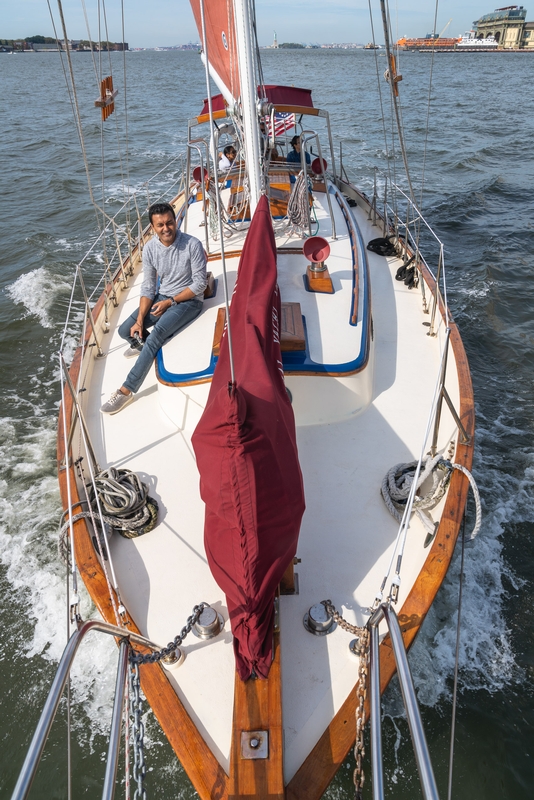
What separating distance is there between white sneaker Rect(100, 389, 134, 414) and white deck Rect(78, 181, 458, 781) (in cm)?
6

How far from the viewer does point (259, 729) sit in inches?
81.0

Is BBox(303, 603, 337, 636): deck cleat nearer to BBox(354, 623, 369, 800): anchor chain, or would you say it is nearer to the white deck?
the white deck

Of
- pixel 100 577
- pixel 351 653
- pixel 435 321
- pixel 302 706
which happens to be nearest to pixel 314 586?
pixel 351 653

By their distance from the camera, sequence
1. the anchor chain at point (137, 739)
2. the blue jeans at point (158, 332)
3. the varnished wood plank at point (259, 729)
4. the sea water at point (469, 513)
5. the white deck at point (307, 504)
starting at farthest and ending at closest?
1. the blue jeans at point (158, 332)
2. the sea water at point (469, 513)
3. the white deck at point (307, 504)
4. the varnished wood plank at point (259, 729)
5. the anchor chain at point (137, 739)

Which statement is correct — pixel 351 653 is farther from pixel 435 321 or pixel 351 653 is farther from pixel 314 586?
pixel 435 321

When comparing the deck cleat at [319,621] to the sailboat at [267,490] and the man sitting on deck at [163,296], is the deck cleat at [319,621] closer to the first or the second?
the sailboat at [267,490]

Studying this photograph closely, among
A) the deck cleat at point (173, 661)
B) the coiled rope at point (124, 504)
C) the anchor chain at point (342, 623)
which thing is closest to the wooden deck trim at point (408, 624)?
the anchor chain at point (342, 623)

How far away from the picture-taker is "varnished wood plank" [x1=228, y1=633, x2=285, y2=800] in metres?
1.90

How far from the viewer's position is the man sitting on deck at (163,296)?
4.04 meters

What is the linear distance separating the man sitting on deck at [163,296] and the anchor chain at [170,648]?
6.67ft

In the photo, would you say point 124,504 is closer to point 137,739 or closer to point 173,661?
point 173,661

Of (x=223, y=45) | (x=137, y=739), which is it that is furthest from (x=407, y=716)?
(x=223, y=45)

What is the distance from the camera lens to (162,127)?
73.7ft

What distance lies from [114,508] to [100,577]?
44 cm
